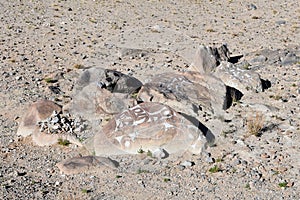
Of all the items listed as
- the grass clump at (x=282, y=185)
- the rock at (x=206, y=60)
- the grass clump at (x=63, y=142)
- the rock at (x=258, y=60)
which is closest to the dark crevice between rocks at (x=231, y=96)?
the rock at (x=206, y=60)

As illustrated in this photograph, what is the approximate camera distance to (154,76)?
16.9 m

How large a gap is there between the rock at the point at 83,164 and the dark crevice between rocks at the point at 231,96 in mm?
4612

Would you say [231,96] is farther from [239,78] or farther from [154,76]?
[154,76]

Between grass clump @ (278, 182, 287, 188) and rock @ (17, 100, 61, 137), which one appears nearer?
grass clump @ (278, 182, 287, 188)

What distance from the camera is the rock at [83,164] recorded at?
39.2 feet

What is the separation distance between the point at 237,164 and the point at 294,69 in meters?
7.54

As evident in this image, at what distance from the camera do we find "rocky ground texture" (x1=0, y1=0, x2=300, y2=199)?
11570mm

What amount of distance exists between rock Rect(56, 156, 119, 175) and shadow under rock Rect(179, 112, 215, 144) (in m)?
2.61

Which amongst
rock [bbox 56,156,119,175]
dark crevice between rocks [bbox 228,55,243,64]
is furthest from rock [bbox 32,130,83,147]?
dark crevice between rocks [bbox 228,55,243,64]

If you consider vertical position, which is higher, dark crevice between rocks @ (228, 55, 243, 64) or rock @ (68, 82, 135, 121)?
rock @ (68, 82, 135, 121)

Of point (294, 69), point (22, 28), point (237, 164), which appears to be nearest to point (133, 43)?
point (22, 28)

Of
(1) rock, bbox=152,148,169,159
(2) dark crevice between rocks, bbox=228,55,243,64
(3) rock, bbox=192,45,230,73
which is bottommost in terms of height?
(2) dark crevice between rocks, bbox=228,55,243,64

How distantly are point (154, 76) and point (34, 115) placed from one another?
4.50 m

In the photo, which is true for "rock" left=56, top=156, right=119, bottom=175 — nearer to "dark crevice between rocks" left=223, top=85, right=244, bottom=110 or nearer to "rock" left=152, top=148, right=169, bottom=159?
"rock" left=152, top=148, right=169, bottom=159
